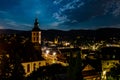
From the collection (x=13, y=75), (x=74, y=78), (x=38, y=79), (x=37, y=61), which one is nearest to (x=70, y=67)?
(x=74, y=78)

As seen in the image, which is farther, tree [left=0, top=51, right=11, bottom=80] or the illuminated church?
the illuminated church

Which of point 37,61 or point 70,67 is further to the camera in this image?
point 37,61

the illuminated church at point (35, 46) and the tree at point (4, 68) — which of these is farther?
the illuminated church at point (35, 46)

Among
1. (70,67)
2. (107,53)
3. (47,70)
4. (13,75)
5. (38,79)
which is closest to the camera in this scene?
(70,67)

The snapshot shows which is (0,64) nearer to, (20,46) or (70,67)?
(70,67)

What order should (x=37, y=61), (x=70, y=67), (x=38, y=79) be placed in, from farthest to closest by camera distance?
1. (x=37, y=61)
2. (x=38, y=79)
3. (x=70, y=67)

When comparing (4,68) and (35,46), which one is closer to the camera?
(4,68)

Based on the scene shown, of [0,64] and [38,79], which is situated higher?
[0,64]

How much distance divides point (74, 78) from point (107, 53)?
42112 mm

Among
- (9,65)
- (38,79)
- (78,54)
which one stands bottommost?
(38,79)

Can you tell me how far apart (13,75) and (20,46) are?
2770cm

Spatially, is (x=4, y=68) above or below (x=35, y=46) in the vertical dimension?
below

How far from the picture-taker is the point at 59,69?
36500 millimetres

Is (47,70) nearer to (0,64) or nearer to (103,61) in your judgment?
(0,64)
